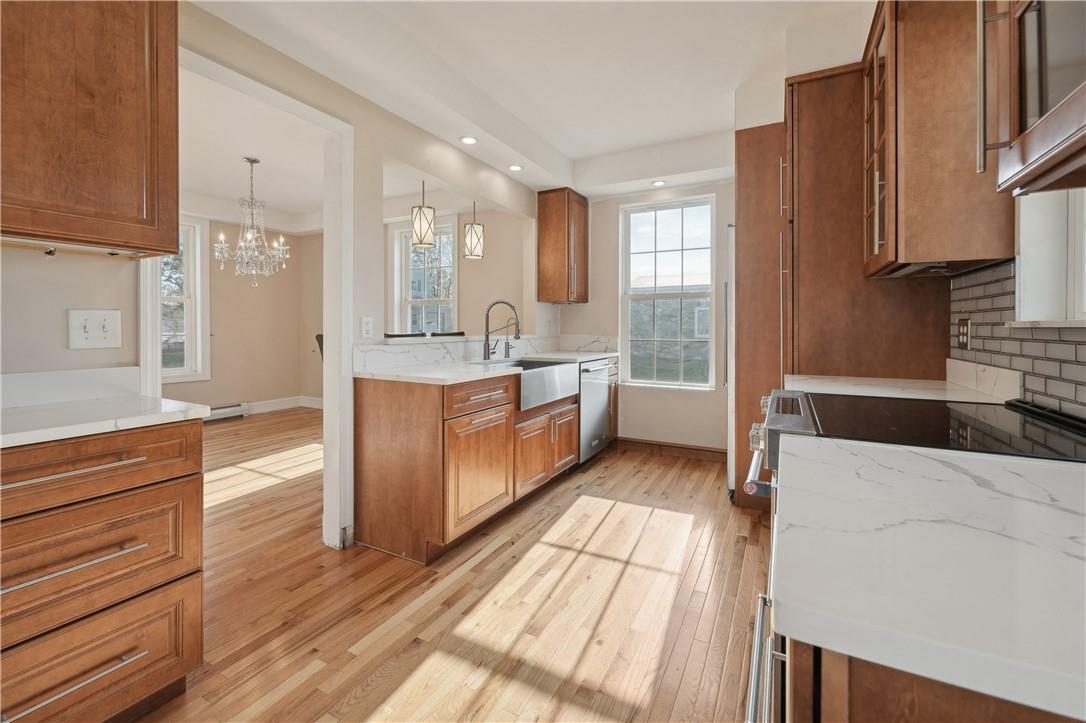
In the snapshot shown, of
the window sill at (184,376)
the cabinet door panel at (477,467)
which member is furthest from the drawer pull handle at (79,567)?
the window sill at (184,376)

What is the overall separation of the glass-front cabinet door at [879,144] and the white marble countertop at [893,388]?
0.46m

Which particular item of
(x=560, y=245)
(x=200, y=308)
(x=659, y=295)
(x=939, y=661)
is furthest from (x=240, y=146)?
(x=939, y=661)

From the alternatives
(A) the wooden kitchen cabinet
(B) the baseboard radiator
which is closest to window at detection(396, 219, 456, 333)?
(B) the baseboard radiator

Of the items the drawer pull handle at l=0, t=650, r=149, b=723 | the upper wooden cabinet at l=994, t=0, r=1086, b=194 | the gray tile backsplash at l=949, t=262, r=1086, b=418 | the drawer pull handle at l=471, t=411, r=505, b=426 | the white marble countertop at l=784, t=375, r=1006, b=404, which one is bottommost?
the drawer pull handle at l=0, t=650, r=149, b=723

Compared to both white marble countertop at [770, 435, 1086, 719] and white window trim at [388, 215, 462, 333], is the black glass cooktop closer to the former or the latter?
white marble countertop at [770, 435, 1086, 719]

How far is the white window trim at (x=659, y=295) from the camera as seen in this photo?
13.6ft

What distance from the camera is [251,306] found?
614cm

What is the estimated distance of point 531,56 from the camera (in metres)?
2.70

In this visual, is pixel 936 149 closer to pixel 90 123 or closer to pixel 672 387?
pixel 90 123

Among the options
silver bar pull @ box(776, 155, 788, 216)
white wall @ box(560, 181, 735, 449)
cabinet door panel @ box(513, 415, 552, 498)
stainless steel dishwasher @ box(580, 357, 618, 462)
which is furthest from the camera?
white wall @ box(560, 181, 735, 449)

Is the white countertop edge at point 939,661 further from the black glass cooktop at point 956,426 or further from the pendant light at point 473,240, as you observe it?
the pendant light at point 473,240

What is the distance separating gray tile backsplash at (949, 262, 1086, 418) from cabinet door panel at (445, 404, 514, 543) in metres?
2.10

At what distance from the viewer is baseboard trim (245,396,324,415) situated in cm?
616

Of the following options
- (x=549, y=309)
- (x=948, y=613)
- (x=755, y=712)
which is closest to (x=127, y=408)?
(x=755, y=712)
